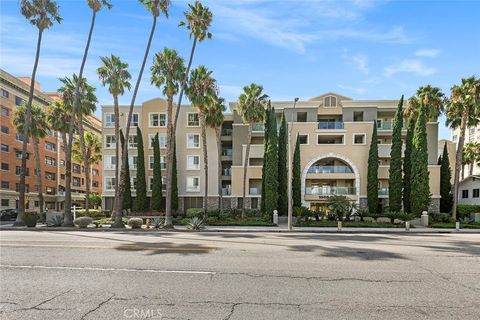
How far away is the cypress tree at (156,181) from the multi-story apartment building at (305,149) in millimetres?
2456

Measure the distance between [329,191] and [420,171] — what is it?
942 cm

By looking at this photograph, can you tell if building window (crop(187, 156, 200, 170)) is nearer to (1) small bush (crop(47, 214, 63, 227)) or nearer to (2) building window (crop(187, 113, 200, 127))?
(2) building window (crop(187, 113, 200, 127))

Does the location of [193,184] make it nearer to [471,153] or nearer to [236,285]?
[236,285]

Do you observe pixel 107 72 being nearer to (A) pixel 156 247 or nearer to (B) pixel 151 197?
(B) pixel 151 197

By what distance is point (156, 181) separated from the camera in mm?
36625

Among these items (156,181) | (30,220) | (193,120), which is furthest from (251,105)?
(30,220)

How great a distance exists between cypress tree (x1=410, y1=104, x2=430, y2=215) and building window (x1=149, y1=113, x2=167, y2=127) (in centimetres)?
3023

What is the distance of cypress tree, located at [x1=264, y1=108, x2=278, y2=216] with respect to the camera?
102ft

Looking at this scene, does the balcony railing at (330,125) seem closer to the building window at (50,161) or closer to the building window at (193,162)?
the building window at (193,162)

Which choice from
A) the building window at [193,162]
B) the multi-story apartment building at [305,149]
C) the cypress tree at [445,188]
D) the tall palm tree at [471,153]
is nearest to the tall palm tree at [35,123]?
the multi-story apartment building at [305,149]

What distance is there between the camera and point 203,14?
2586 centimetres

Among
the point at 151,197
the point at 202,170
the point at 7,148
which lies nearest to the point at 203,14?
the point at 202,170

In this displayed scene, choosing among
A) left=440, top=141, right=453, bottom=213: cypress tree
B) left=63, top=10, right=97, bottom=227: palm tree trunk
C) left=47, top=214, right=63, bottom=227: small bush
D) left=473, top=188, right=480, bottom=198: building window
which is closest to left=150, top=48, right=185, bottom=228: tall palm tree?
left=63, top=10, right=97, bottom=227: palm tree trunk

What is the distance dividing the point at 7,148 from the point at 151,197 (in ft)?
91.0
